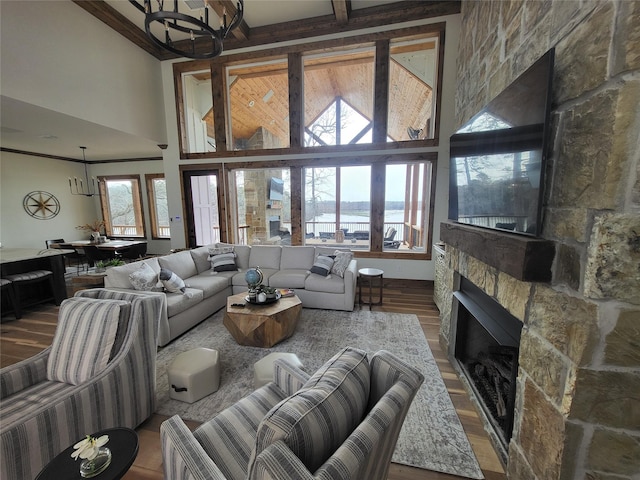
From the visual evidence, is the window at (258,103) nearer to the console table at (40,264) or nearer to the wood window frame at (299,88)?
the wood window frame at (299,88)

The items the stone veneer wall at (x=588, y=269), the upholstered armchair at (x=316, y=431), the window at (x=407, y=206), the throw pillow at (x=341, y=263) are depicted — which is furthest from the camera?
the window at (x=407, y=206)

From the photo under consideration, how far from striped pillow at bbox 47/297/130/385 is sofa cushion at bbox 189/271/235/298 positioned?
178 centimetres

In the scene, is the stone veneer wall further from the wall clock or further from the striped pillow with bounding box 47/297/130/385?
the wall clock

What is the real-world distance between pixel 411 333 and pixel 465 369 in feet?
2.61

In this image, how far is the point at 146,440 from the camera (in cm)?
169

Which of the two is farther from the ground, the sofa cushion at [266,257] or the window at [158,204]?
the window at [158,204]

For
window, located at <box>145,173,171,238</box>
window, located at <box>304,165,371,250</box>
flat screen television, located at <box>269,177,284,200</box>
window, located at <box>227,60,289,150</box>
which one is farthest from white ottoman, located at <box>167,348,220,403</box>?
window, located at <box>145,173,171,238</box>

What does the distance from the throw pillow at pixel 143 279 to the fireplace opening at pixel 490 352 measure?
3.30 m

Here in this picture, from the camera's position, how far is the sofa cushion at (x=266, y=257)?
4414 mm

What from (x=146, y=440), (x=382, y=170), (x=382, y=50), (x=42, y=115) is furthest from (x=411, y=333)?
(x=42, y=115)

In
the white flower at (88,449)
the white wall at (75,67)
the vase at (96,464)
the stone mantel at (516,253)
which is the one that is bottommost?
the vase at (96,464)

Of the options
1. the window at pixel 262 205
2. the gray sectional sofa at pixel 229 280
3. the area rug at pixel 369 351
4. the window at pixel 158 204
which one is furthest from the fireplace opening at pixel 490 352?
the window at pixel 158 204

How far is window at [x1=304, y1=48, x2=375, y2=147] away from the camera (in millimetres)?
5926

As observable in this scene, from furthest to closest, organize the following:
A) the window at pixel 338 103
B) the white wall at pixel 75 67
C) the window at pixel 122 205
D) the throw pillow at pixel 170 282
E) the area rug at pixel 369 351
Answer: the window at pixel 122 205 < the window at pixel 338 103 < the white wall at pixel 75 67 < the throw pillow at pixel 170 282 < the area rug at pixel 369 351
